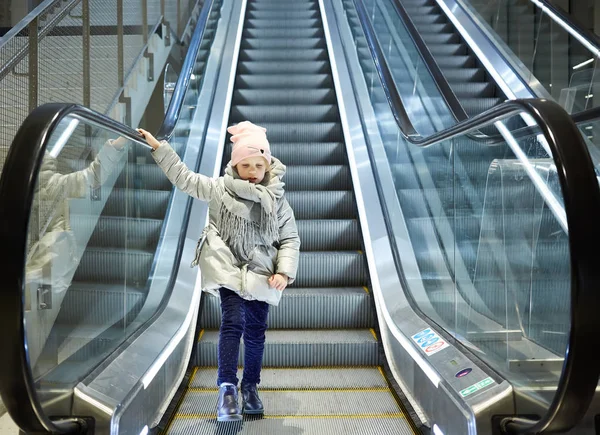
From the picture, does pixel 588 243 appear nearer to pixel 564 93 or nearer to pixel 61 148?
pixel 61 148

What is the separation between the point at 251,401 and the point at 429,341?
0.89 metres

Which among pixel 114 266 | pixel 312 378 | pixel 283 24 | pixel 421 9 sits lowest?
pixel 312 378

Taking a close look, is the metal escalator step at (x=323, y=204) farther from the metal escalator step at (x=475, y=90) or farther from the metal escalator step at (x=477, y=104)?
the metal escalator step at (x=475, y=90)

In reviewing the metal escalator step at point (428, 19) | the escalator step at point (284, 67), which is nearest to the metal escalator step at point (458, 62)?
the metal escalator step at point (428, 19)

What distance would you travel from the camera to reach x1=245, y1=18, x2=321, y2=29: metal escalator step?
938cm

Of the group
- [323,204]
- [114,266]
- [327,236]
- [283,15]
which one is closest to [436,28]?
[283,15]

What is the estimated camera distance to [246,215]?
2979mm

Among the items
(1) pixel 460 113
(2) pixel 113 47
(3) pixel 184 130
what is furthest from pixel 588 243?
(2) pixel 113 47

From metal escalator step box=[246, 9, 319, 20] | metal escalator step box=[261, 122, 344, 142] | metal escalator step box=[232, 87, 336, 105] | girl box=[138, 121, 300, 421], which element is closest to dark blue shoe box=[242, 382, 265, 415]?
girl box=[138, 121, 300, 421]

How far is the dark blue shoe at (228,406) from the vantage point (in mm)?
2812

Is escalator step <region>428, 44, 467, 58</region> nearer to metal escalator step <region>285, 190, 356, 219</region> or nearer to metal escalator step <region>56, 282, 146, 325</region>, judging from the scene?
metal escalator step <region>285, 190, 356, 219</region>

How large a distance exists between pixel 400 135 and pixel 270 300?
206cm

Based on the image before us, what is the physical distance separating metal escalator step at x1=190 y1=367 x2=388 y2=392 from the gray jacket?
0.64m

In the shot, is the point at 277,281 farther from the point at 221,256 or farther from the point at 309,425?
the point at 309,425
